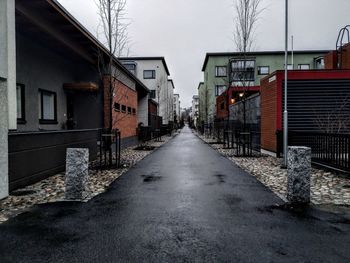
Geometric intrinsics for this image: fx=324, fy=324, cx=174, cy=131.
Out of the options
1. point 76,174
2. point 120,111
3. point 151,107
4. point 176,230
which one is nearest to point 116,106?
point 120,111

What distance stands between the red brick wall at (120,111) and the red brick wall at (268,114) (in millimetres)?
8098

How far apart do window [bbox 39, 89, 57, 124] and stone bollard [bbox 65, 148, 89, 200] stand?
7.99 m

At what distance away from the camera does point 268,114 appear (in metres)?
16.9

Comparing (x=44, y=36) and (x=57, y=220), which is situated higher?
(x=44, y=36)

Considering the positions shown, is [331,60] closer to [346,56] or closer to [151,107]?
[346,56]

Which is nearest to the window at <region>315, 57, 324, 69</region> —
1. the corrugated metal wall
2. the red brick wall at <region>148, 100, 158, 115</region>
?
the red brick wall at <region>148, 100, 158, 115</region>

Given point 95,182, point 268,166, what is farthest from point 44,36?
point 268,166

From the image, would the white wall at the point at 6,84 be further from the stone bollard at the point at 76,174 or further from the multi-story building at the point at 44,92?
the stone bollard at the point at 76,174

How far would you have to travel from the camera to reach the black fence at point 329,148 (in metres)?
9.89

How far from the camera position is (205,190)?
809 cm

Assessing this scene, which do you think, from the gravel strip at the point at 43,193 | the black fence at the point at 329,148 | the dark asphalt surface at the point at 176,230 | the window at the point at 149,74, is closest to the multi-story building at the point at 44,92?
the gravel strip at the point at 43,193

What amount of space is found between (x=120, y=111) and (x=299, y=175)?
660 inches

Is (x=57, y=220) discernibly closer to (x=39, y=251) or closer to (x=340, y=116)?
(x=39, y=251)

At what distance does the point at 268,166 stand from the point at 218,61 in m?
50.2
